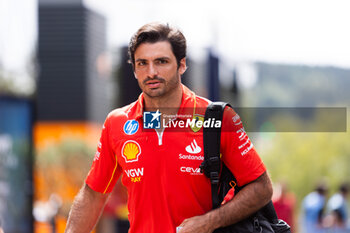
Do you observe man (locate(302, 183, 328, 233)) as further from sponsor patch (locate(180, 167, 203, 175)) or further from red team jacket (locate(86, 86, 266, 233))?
sponsor patch (locate(180, 167, 203, 175))

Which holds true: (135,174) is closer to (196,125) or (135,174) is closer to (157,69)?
(196,125)

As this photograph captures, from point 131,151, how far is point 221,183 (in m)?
0.54

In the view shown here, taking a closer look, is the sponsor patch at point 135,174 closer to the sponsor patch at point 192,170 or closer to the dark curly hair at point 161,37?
the sponsor patch at point 192,170

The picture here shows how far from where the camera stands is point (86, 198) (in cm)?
417

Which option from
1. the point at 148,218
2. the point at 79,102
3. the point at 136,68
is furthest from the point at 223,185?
the point at 79,102

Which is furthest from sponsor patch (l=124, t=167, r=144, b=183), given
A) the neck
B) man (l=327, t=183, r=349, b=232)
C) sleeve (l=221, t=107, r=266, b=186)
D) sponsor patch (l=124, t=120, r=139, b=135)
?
man (l=327, t=183, r=349, b=232)

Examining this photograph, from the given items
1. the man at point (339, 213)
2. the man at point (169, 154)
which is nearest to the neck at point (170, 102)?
the man at point (169, 154)

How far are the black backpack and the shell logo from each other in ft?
1.33

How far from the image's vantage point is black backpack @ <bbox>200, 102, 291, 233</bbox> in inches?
146

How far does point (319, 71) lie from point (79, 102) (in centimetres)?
2531

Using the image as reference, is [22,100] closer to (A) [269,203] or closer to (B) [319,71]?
(A) [269,203]

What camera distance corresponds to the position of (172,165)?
380cm

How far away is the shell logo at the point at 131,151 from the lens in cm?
392

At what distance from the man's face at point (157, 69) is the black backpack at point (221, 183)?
0.27 m
